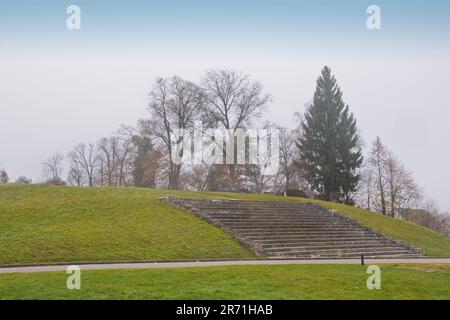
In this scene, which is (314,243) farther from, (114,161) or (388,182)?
(114,161)

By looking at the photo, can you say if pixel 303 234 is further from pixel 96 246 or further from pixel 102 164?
pixel 102 164

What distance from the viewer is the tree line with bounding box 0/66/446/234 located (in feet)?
166

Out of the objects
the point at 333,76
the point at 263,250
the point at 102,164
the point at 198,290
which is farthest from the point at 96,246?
the point at 102,164

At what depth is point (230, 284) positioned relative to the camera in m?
11.6

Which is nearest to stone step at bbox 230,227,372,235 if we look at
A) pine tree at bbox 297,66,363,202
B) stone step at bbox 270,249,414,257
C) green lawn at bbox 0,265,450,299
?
stone step at bbox 270,249,414,257

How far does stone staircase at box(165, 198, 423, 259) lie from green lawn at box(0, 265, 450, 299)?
848 centimetres

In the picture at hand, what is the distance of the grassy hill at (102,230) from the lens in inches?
772

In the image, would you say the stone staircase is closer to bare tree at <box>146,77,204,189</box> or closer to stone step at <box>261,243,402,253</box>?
stone step at <box>261,243,402,253</box>

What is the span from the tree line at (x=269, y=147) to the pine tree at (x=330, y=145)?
0.33 feet

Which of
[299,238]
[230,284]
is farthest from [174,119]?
[230,284]

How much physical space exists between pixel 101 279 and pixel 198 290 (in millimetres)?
3155

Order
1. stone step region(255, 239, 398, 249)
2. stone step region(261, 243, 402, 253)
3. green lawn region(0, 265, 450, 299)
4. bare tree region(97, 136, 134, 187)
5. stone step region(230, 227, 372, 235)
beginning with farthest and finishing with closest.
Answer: bare tree region(97, 136, 134, 187) < stone step region(230, 227, 372, 235) < stone step region(255, 239, 398, 249) < stone step region(261, 243, 402, 253) < green lawn region(0, 265, 450, 299)

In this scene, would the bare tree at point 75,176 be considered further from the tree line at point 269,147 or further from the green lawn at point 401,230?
the green lawn at point 401,230

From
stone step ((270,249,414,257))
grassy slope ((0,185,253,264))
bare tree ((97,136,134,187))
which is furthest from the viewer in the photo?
bare tree ((97,136,134,187))
